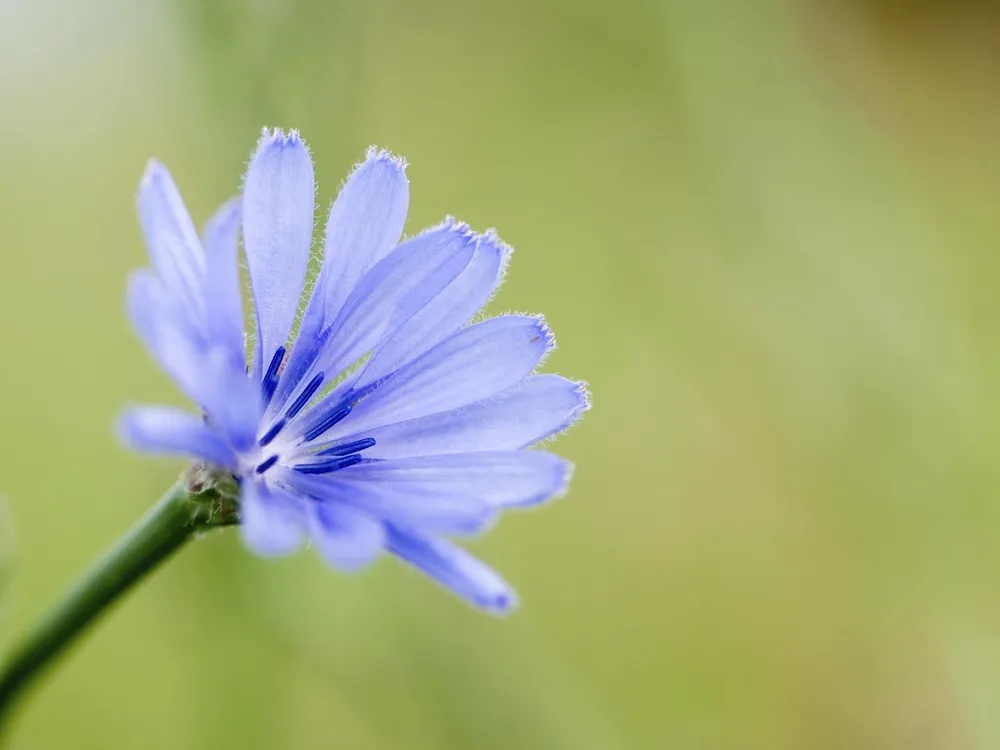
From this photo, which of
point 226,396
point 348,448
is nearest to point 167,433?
point 226,396

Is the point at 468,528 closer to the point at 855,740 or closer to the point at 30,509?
the point at 30,509

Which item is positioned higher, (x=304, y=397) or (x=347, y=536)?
(x=304, y=397)

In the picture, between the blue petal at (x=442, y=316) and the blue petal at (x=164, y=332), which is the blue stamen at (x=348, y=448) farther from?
the blue petal at (x=164, y=332)

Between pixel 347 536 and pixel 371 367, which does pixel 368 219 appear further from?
pixel 347 536

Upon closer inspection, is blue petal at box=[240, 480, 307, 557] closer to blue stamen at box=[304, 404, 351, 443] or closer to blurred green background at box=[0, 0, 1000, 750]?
blue stamen at box=[304, 404, 351, 443]

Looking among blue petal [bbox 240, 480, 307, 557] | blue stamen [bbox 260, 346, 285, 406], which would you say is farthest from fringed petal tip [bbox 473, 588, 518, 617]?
blue stamen [bbox 260, 346, 285, 406]

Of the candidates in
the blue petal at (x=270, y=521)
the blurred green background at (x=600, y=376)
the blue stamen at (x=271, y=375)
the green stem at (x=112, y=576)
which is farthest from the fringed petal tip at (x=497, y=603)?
the blurred green background at (x=600, y=376)
